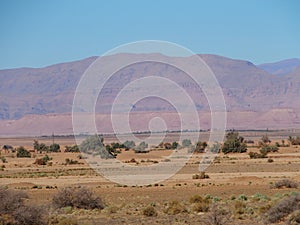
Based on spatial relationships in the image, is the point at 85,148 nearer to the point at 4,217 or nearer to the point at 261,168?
the point at 261,168

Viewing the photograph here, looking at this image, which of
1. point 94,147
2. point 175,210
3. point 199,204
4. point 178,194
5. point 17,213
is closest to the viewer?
point 17,213

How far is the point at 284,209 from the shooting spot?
2567cm

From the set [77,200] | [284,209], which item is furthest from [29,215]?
[77,200]

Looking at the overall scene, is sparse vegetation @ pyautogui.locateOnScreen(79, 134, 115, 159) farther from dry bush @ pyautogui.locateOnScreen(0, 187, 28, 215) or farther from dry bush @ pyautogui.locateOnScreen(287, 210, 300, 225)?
dry bush @ pyautogui.locateOnScreen(287, 210, 300, 225)

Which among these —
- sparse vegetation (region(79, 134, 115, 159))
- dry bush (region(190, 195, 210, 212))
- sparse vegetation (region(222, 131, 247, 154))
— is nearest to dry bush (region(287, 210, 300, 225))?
dry bush (region(190, 195, 210, 212))

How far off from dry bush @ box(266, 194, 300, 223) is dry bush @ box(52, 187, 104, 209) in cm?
1066

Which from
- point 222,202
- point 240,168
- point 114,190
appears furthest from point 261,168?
point 222,202

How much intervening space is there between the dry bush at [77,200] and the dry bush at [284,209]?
10658mm

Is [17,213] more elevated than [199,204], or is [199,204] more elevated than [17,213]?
[17,213]

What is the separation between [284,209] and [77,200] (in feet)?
39.3

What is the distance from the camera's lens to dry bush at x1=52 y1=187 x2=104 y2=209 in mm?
33469

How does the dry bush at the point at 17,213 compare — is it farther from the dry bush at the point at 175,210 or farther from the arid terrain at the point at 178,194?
the dry bush at the point at 175,210

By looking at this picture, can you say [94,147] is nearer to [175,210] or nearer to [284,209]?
[175,210]

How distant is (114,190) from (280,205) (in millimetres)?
22237
